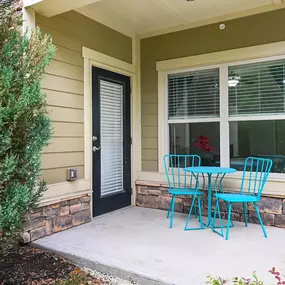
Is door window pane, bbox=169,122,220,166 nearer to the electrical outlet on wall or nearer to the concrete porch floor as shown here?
the concrete porch floor

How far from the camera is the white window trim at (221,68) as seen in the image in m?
3.61

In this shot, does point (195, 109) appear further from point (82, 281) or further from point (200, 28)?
point (82, 281)

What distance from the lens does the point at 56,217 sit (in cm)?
329

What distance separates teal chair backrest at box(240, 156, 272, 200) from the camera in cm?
362

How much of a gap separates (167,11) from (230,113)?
1556 millimetres

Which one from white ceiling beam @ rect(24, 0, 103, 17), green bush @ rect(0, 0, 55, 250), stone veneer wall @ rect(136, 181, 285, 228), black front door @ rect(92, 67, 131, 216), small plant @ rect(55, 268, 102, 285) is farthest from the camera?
black front door @ rect(92, 67, 131, 216)

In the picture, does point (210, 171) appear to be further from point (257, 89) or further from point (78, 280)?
point (78, 280)

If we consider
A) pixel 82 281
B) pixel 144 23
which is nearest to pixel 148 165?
pixel 144 23

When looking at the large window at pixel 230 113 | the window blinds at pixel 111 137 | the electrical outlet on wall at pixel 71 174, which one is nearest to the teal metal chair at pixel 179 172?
the large window at pixel 230 113

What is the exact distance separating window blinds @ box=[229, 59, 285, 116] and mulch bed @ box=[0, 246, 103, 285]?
2.71 meters

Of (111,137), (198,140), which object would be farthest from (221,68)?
(111,137)

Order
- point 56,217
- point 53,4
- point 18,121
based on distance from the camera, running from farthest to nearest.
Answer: point 56,217, point 53,4, point 18,121

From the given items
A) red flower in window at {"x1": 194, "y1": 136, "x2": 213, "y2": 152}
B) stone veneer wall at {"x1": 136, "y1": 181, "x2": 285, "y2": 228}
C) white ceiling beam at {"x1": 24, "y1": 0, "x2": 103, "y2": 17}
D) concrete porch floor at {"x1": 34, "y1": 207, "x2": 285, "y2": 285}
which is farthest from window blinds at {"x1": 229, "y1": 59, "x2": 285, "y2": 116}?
white ceiling beam at {"x1": 24, "y1": 0, "x2": 103, "y2": 17}

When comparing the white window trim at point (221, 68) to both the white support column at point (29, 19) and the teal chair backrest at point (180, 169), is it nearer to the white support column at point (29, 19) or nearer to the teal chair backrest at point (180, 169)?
the teal chair backrest at point (180, 169)
